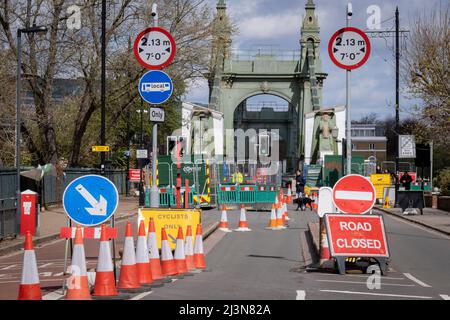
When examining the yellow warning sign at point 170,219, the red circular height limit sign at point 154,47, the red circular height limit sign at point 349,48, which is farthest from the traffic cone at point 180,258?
the red circular height limit sign at point 349,48

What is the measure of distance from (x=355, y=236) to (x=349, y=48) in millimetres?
3183

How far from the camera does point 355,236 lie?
12891 mm

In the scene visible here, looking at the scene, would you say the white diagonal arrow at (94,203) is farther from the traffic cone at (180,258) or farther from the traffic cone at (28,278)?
the traffic cone at (180,258)

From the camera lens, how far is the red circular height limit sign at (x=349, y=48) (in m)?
12.9

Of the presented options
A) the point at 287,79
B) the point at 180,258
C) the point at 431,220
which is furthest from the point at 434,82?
the point at 287,79

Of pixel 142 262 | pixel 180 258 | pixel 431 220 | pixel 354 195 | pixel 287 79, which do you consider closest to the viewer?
pixel 142 262

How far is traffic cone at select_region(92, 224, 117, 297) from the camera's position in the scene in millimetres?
9517

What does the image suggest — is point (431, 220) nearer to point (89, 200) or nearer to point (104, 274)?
point (89, 200)

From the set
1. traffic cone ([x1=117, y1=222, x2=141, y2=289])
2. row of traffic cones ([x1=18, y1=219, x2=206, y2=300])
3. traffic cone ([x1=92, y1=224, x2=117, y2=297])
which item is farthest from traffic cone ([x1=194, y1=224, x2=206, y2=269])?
traffic cone ([x1=92, y1=224, x2=117, y2=297])

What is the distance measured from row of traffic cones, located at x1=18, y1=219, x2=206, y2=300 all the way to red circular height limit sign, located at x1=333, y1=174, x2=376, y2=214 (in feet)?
8.40

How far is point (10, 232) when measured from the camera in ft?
67.2

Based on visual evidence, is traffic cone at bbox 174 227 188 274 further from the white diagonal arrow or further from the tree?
the tree

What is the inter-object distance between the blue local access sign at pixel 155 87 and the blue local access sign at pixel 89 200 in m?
3.59
